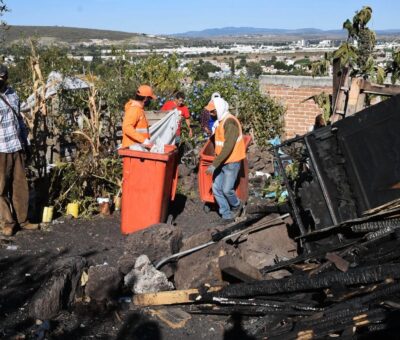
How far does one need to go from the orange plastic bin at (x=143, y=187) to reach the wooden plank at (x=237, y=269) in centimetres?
232

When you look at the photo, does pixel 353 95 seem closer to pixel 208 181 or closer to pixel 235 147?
pixel 235 147

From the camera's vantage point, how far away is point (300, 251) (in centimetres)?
677

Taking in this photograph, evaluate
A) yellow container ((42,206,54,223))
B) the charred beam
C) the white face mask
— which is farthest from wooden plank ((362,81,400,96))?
yellow container ((42,206,54,223))

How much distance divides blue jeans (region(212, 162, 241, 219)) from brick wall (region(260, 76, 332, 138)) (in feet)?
21.3

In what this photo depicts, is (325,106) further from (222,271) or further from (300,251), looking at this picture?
(222,271)

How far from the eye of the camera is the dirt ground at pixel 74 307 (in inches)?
211

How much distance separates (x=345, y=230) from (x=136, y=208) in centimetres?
307

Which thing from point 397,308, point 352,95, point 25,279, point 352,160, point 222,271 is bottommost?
point 25,279

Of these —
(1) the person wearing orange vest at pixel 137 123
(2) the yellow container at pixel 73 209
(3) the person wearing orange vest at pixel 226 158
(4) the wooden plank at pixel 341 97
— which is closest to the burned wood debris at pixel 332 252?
(4) the wooden plank at pixel 341 97

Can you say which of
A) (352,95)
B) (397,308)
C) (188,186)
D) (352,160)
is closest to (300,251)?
(352,160)

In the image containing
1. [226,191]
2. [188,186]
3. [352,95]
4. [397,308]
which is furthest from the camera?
[188,186]

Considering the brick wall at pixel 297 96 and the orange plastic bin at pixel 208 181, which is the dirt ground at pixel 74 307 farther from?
the brick wall at pixel 297 96

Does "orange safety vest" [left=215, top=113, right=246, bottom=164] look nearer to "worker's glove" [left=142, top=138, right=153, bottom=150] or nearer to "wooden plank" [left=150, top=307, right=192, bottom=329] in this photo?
"worker's glove" [left=142, top=138, right=153, bottom=150]

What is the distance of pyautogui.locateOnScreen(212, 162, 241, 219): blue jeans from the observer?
8.59 metres
